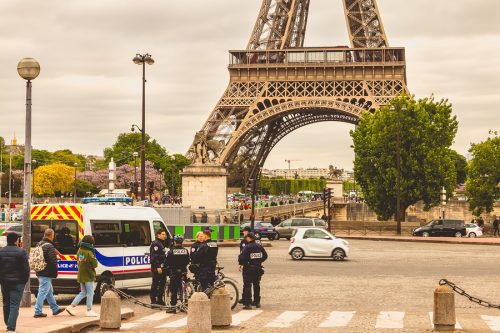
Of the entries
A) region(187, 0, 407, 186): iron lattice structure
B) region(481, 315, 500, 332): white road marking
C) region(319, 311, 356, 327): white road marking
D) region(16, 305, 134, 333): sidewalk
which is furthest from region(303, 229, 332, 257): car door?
region(187, 0, 407, 186): iron lattice structure

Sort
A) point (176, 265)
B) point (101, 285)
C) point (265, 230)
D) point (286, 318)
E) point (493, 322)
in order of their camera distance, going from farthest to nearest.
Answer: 1. point (265, 230)
2. point (101, 285)
3. point (176, 265)
4. point (286, 318)
5. point (493, 322)

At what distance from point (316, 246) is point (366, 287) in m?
12.2

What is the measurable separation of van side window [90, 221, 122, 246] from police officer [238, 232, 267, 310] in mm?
3773

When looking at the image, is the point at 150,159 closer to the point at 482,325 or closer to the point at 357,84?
the point at 357,84

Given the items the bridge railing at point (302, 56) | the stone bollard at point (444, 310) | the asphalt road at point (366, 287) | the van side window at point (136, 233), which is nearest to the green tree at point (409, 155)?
the bridge railing at point (302, 56)

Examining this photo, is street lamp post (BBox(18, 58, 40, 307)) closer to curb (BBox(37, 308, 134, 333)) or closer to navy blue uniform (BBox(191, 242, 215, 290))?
curb (BBox(37, 308, 134, 333))

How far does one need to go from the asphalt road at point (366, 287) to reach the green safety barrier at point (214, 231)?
758 centimetres

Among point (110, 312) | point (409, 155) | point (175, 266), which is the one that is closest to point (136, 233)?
point (175, 266)

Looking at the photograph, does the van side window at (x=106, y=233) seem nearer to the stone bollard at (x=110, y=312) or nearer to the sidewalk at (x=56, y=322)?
the sidewalk at (x=56, y=322)

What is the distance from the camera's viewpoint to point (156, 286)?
64.5ft

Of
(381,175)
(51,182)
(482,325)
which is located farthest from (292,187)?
(482,325)

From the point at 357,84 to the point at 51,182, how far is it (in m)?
67.7

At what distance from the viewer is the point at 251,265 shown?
1908cm

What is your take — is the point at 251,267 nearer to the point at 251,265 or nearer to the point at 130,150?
the point at 251,265
